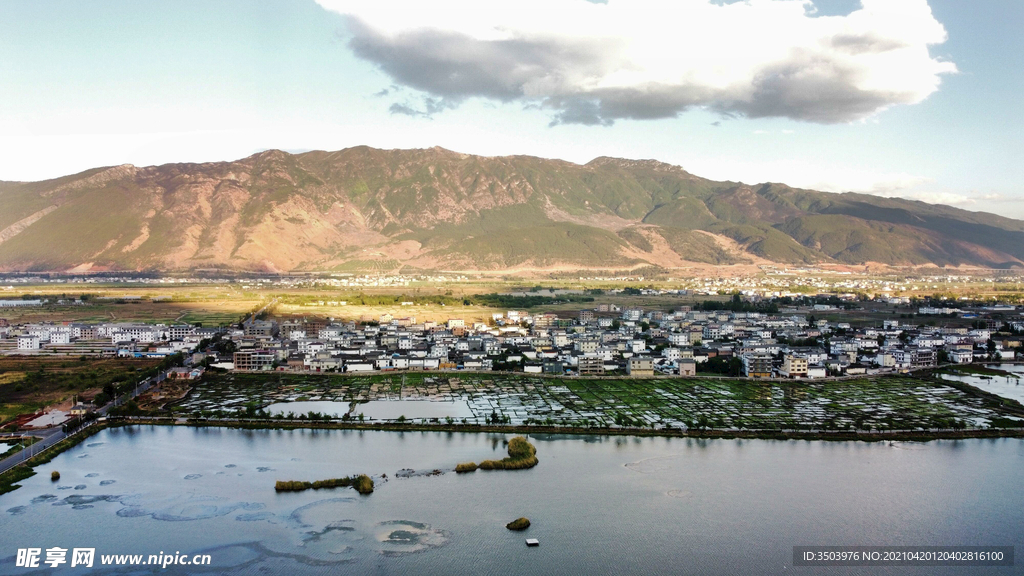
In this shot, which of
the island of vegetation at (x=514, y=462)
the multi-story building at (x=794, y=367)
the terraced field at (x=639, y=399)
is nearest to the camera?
the island of vegetation at (x=514, y=462)

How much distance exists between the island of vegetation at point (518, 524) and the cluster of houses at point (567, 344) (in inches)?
620

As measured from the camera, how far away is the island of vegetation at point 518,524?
543 inches

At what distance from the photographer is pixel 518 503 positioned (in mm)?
15062

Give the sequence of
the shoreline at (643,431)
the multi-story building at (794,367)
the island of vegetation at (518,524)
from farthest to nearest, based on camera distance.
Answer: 1. the multi-story building at (794,367)
2. the shoreline at (643,431)
3. the island of vegetation at (518,524)

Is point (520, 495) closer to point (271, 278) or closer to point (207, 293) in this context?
point (207, 293)

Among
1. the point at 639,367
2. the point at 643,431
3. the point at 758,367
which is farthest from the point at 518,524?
the point at 758,367

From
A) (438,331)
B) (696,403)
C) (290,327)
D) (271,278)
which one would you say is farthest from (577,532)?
(271,278)

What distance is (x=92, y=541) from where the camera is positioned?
13.2 metres

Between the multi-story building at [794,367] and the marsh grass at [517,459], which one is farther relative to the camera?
the multi-story building at [794,367]

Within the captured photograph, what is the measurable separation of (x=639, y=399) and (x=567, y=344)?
10.4m

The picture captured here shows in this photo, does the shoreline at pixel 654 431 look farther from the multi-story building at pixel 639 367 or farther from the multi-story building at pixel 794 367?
the multi-story building at pixel 639 367

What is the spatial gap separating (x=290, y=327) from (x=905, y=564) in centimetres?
3332

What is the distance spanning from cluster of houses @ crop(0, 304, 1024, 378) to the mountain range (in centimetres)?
6562

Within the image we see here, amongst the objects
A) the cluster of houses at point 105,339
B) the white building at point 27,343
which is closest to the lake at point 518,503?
the cluster of houses at point 105,339
